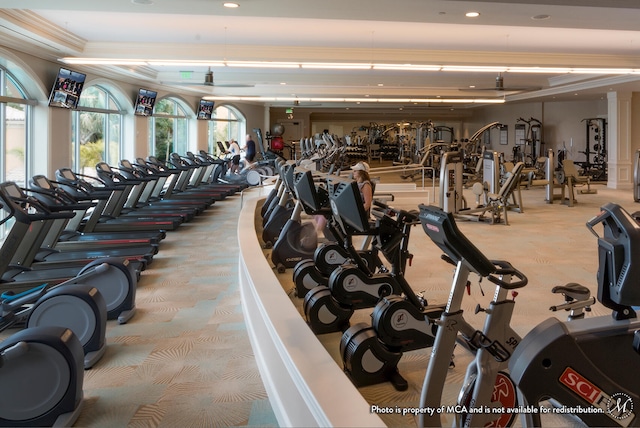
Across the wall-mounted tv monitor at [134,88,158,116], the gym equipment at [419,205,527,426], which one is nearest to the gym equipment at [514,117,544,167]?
the wall-mounted tv monitor at [134,88,158,116]

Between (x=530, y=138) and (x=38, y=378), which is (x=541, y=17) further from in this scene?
(x=530, y=138)

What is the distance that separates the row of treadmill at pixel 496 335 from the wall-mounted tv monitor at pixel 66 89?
6.81m

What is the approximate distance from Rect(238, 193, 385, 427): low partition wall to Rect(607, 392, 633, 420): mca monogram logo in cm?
78

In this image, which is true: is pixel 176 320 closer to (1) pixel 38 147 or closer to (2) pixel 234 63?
(2) pixel 234 63

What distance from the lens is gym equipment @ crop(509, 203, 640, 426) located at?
1.57 metres

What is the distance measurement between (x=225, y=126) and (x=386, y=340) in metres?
17.1

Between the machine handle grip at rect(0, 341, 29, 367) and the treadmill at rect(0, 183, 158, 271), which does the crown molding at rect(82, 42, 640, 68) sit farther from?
the machine handle grip at rect(0, 341, 29, 367)

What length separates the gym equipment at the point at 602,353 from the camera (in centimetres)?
157

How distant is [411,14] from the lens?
5.61 metres

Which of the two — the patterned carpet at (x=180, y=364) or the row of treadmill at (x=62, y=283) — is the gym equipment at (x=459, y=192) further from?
the patterned carpet at (x=180, y=364)

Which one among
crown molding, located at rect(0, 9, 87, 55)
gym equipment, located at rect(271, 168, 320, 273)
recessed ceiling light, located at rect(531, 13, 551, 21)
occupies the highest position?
crown molding, located at rect(0, 9, 87, 55)

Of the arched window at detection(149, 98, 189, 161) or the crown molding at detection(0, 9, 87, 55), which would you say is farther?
the arched window at detection(149, 98, 189, 161)

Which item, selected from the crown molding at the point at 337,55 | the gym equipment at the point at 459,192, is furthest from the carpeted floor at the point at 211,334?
the crown molding at the point at 337,55

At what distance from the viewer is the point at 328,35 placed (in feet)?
27.1
